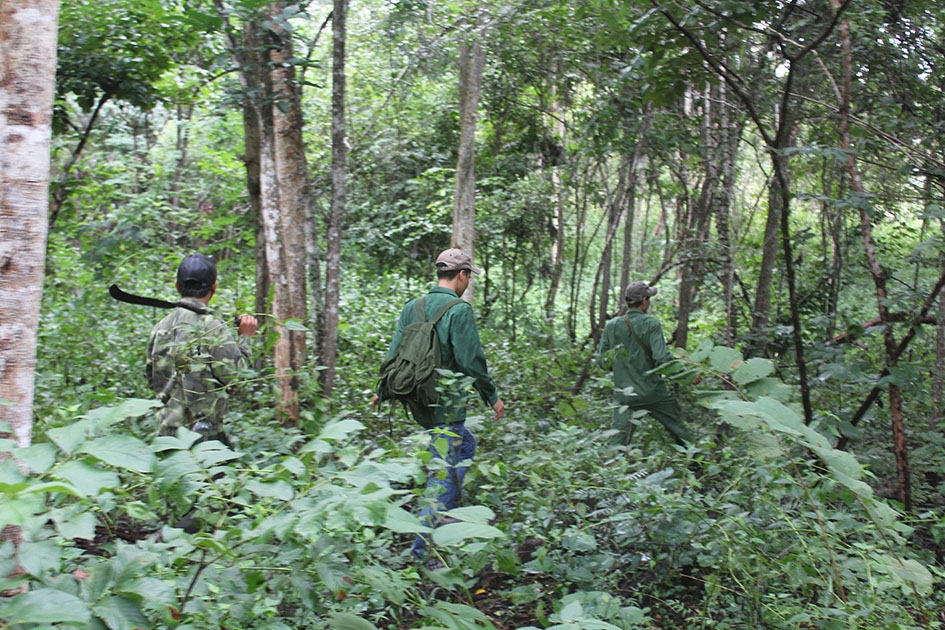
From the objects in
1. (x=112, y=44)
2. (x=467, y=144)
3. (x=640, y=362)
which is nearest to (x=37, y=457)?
(x=640, y=362)

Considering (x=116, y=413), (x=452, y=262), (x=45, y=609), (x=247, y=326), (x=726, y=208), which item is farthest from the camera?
(x=726, y=208)

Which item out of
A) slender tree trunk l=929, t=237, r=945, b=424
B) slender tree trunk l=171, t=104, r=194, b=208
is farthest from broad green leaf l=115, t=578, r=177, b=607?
slender tree trunk l=171, t=104, r=194, b=208

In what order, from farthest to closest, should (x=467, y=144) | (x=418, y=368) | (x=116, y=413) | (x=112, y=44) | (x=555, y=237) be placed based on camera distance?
(x=555, y=237) → (x=467, y=144) → (x=112, y=44) → (x=418, y=368) → (x=116, y=413)

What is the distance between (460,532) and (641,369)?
4.40 metres

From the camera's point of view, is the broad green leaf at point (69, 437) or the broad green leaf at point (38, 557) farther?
the broad green leaf at point (69, 437)

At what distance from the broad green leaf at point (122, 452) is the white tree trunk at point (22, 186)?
736mm

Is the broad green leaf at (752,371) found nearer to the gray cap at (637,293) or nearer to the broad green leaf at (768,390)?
the broad green leaf at (768,390)

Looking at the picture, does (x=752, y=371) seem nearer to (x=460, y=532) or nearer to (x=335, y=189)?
(x=460, y=532)

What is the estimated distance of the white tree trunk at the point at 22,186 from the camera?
2.32m

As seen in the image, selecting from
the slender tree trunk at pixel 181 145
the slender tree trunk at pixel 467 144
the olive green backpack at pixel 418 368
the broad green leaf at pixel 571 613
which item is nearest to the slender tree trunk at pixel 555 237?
the slender tree trunk at pixel 467 144

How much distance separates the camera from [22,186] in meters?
2.39

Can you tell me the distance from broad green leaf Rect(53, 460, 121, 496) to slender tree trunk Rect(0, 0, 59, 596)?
2.43 feet

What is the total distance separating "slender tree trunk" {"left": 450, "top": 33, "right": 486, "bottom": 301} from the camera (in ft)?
28.8

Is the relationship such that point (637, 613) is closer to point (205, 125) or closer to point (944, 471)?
point (944, 471)
